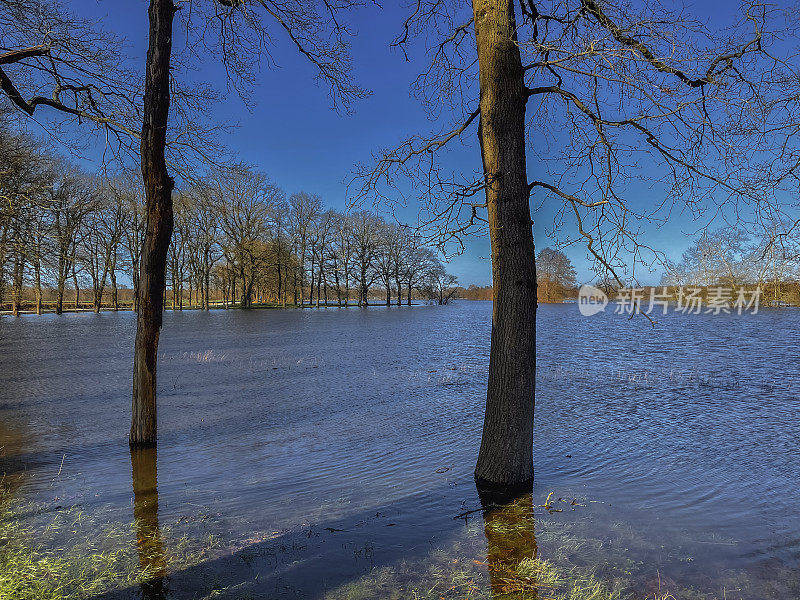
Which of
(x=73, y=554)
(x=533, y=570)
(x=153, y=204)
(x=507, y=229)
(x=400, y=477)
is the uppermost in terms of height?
(x=153, y=204)

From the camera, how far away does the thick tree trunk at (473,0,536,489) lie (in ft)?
15.6

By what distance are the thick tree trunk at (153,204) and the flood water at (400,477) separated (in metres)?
1.14

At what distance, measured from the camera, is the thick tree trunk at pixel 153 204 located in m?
6.08

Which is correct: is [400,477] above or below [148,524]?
below

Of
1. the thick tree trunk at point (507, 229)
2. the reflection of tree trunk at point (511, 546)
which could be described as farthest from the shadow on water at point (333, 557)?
the thick tree trunk at point (507, 229)

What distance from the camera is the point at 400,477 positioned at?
567cm

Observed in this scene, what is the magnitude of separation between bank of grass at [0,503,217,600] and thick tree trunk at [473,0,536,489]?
2.91 m

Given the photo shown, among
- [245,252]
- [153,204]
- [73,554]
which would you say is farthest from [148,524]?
[245,252]

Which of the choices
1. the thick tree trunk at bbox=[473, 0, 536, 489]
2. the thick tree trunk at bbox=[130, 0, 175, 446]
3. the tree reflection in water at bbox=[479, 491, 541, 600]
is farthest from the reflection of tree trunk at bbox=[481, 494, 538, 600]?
the thick tree trunk at bbox=[130, 0, 175, 446]

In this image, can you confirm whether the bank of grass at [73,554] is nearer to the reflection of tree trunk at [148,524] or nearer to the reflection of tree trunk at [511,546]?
the reflection of tree trunk at [148,524]

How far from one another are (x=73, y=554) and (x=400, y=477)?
3216 millimetres

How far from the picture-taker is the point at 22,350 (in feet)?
58.8

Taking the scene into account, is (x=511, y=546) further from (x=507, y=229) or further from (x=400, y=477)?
(x=507, y=229)

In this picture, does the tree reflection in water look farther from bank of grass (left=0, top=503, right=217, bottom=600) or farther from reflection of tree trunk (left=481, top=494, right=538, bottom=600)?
bank of grass (left=0, top=503, right=217, bottom=600)
